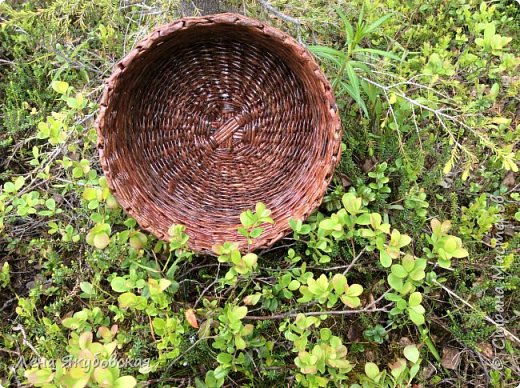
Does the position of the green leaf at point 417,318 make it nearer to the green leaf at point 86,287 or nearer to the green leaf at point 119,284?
the green leaf at point 119,284

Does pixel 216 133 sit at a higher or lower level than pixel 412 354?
higher

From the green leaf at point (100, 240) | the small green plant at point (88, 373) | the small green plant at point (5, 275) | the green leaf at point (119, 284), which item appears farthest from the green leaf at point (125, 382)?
the small green plant at point (5, 275)

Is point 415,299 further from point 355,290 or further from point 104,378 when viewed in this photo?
point 104,378

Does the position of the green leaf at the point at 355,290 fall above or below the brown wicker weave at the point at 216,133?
below

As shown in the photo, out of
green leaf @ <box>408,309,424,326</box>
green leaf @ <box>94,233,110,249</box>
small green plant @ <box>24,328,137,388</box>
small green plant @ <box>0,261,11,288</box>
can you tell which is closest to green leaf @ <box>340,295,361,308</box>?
green leaf @ <box>408,309,424,326</box>

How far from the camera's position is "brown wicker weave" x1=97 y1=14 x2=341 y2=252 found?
1334 millimetres

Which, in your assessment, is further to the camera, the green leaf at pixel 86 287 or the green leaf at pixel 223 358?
the green leaf at pixel 86 287

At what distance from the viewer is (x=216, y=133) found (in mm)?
1670

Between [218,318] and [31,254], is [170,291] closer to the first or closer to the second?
[218,318]

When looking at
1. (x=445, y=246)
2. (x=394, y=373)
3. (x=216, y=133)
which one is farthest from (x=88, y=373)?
A: (x=216, y=133)

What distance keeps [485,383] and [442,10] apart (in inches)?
57.7

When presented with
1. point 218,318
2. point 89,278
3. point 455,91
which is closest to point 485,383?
point 218,318

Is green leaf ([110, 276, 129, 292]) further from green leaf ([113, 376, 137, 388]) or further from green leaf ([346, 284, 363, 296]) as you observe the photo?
green leaf ([346, 284, 363, 296])

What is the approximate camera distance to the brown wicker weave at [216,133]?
1334mm
